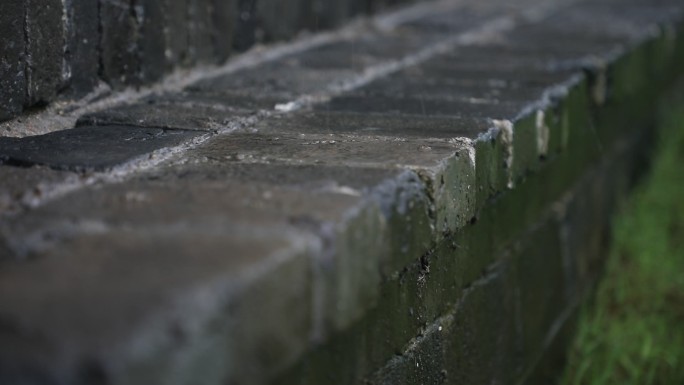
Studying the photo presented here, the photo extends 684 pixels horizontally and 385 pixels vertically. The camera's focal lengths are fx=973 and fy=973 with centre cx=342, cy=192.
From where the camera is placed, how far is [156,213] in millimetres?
1324

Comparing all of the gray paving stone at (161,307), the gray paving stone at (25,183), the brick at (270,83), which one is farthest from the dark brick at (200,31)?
the gray paving stone at (161,307)

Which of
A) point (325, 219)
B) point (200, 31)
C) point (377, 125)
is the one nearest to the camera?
point (325, 219)

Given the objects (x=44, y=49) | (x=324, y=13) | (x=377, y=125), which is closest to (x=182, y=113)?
(x=44, y=49)

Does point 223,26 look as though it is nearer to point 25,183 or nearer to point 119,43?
point 119,43

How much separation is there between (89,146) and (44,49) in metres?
0.49

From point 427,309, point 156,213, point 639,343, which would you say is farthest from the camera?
point 639,343

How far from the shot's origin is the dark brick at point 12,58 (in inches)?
80.2

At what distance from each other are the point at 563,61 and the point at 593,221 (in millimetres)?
633

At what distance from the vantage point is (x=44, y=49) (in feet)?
7.16

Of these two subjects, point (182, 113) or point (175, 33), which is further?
point (175, 33)

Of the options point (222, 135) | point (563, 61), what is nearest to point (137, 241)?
point (222, 135)

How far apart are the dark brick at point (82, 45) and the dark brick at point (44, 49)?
1.5 inches

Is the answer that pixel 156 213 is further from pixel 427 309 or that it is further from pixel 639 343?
pixel 639 343

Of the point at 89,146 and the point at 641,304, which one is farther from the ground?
the point at 89,146
